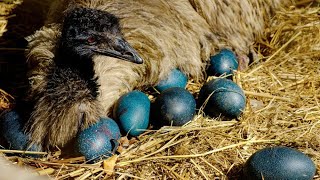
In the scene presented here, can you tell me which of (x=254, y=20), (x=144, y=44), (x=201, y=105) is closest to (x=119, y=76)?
(x=144, y=44)

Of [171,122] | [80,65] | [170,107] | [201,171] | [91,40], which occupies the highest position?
[91,40]

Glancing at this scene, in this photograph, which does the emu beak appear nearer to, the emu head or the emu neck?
the emu head

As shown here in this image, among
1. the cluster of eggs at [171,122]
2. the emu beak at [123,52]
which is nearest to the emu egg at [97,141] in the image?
the cluster of eggs at [171,122]

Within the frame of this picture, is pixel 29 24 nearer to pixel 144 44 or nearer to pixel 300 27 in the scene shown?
pixel 144 44

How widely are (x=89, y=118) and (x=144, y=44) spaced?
2.59ft

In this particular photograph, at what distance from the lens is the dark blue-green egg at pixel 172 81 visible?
3.47m

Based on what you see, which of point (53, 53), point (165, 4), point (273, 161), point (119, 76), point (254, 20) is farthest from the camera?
point (254, 20)

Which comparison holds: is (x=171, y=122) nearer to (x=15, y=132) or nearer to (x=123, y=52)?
(x=123, y=52)

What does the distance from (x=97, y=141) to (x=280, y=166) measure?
1024 millimetres

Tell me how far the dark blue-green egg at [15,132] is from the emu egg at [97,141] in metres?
0.31

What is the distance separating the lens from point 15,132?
291cm

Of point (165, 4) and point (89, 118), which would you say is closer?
point (89, 118)

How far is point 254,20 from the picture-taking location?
4.22 metres

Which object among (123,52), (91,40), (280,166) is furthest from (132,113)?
(280,166)
